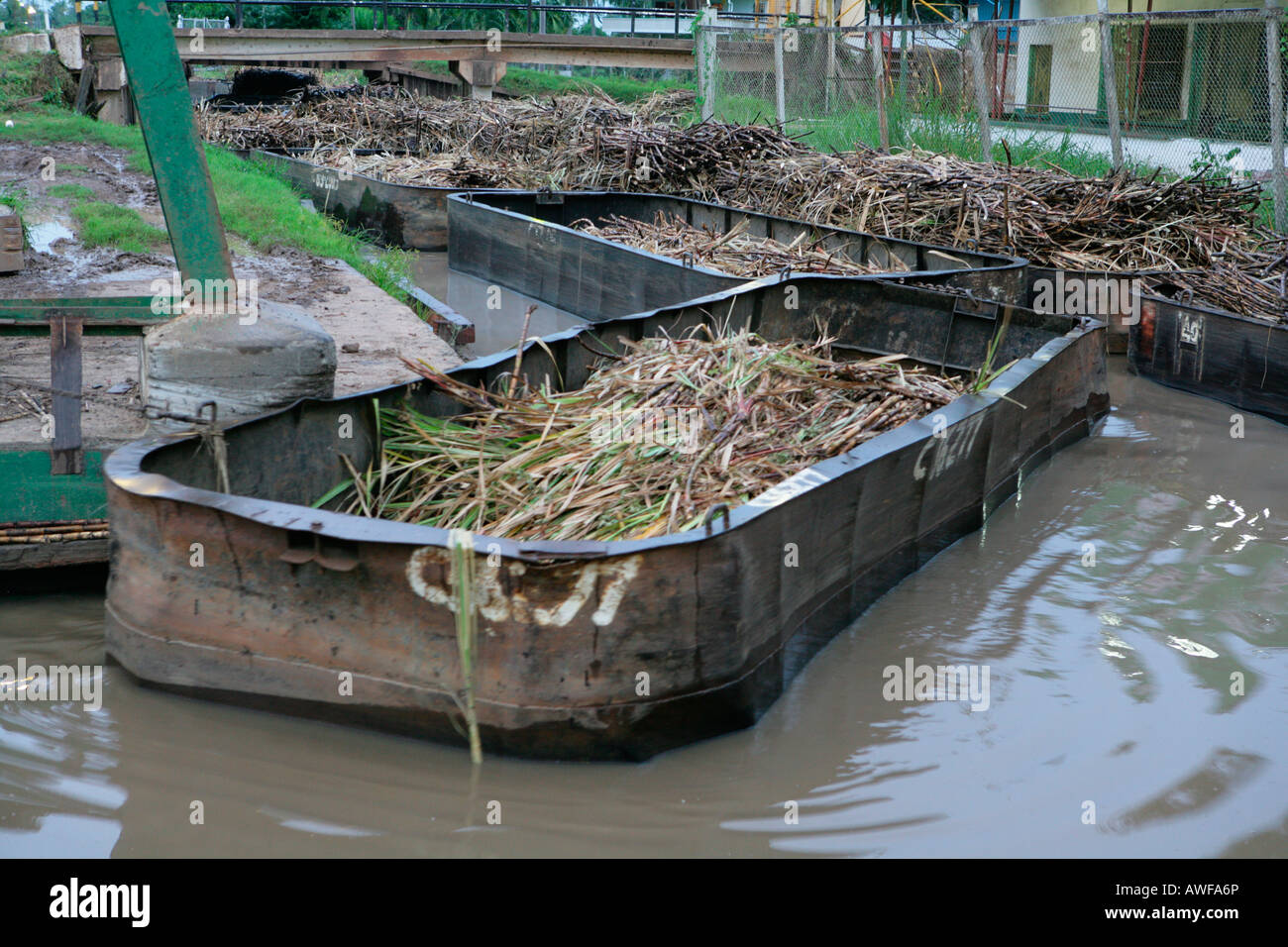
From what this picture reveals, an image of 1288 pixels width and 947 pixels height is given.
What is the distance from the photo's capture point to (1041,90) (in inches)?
811

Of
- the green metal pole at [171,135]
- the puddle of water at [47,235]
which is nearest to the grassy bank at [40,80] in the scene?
the puddle of water at [47,235]

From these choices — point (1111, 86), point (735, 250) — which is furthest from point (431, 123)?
point (1111, 86)

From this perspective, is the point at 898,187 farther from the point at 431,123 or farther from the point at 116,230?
the point at 431,123

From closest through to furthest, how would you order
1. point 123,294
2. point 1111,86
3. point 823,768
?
point 823,768 → point 123,294 → point 1111,86

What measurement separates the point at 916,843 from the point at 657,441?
78.3 inches

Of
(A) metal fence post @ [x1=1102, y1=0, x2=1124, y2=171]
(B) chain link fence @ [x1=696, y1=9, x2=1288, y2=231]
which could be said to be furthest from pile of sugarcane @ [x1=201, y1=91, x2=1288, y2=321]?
(B) chain link fence @ [x1=696, y1=9, x2=1288, y2=231]

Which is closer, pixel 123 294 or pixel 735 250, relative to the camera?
pixel 123 294

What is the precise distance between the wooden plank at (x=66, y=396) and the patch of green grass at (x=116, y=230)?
4.46 metres

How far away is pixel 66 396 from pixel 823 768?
3.46 meters

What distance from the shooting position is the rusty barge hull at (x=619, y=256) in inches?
343

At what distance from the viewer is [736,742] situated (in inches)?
154

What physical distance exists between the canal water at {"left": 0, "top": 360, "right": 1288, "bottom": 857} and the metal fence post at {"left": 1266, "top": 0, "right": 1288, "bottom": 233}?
6990 mm
